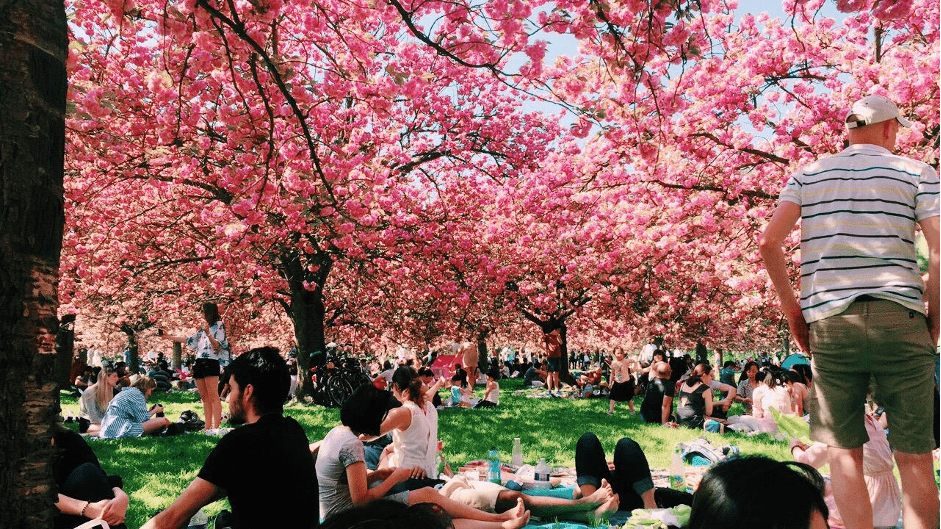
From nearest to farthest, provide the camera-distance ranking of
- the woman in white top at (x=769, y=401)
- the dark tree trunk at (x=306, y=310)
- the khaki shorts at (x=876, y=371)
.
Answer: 1. the khaki shorts at (x=876, y=371)
2. the woman in white top at (x=769, y=401)
3. the dark tree trunk at (x=306, y=310)

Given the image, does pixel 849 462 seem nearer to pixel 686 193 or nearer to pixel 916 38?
pixel 916 38

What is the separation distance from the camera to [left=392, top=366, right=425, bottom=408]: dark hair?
6078 mm

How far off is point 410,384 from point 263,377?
295 cm

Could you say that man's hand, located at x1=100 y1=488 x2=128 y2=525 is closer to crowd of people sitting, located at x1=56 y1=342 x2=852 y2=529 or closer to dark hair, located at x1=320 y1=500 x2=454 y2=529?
crowd of people sitting, located at x1=56 y1=342 x2=852 y2=529

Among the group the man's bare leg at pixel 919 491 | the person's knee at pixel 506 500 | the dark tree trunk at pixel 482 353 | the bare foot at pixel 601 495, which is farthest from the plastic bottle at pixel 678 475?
the dark tree trunk at pixel 482 353

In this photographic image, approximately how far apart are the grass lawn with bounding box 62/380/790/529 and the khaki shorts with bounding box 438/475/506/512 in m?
2.11

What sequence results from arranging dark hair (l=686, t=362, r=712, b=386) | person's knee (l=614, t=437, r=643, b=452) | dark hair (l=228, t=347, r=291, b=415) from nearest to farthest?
dark hair (l=228, t=347, r=291, b=415) < person's knee (l=614, t=437, r=643, b=452) < dark hair (l=686, t=362, r=712, b=386)

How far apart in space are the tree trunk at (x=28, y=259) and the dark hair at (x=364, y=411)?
2.64 m

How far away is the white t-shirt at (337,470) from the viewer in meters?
4.52

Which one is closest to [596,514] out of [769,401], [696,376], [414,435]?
[414,435]

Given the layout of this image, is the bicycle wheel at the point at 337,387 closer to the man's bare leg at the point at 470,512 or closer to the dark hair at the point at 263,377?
the man's bare leg at the point at 470,512

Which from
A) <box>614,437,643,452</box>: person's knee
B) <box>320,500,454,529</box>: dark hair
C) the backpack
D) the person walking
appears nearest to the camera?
<box>320,500,454,529</box>: dark hair

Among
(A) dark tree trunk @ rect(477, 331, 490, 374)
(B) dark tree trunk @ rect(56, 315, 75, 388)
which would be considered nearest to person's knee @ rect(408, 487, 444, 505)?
(B) dark tree trunk @ rect(56, 315, 75, 388)

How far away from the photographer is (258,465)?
3035 millimetres
